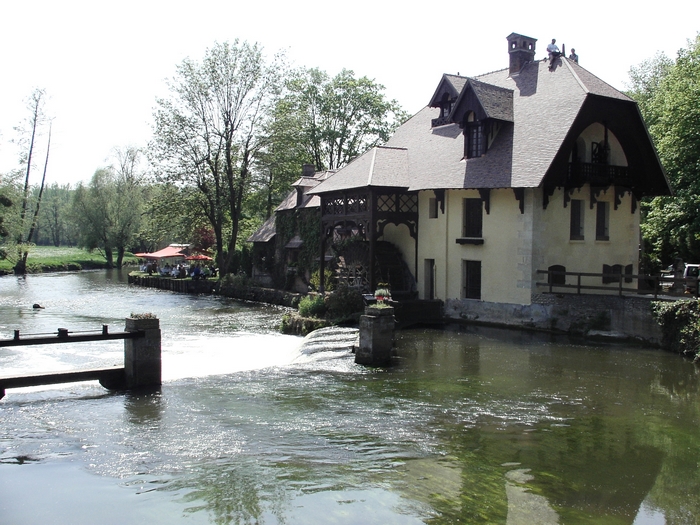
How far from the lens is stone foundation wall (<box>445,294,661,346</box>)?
66.6 feet

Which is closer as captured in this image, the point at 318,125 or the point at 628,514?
the point at 628,514

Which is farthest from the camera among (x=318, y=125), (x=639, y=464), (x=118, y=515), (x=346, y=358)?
(x=318, y=125)

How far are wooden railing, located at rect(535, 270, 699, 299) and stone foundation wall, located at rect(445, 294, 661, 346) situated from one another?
40 cm

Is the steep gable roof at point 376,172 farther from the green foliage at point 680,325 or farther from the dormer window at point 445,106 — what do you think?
the green foliage at point 680,325

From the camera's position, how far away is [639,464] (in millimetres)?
9375

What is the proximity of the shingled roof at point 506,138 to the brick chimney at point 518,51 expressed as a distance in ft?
1.09

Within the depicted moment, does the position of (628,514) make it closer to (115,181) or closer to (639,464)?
(639,464)

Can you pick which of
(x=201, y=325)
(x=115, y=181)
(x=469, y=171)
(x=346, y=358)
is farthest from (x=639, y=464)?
(x=115, y=181)

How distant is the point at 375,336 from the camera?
642 inches

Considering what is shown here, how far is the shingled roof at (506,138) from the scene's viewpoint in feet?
74.4

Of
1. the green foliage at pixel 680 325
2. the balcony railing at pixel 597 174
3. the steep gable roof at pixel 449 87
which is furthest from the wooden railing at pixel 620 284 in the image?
the steep gable roof at pixel 449 87

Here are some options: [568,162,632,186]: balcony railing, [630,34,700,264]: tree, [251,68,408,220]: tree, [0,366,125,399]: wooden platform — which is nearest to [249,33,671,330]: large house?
[568,162,632,186]: balcony railing

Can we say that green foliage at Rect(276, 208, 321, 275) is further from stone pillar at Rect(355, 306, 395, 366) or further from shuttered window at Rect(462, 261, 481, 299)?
stone pillar at Rect(355, 306, 395, 366)

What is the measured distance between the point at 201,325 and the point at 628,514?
22009 millimetres
